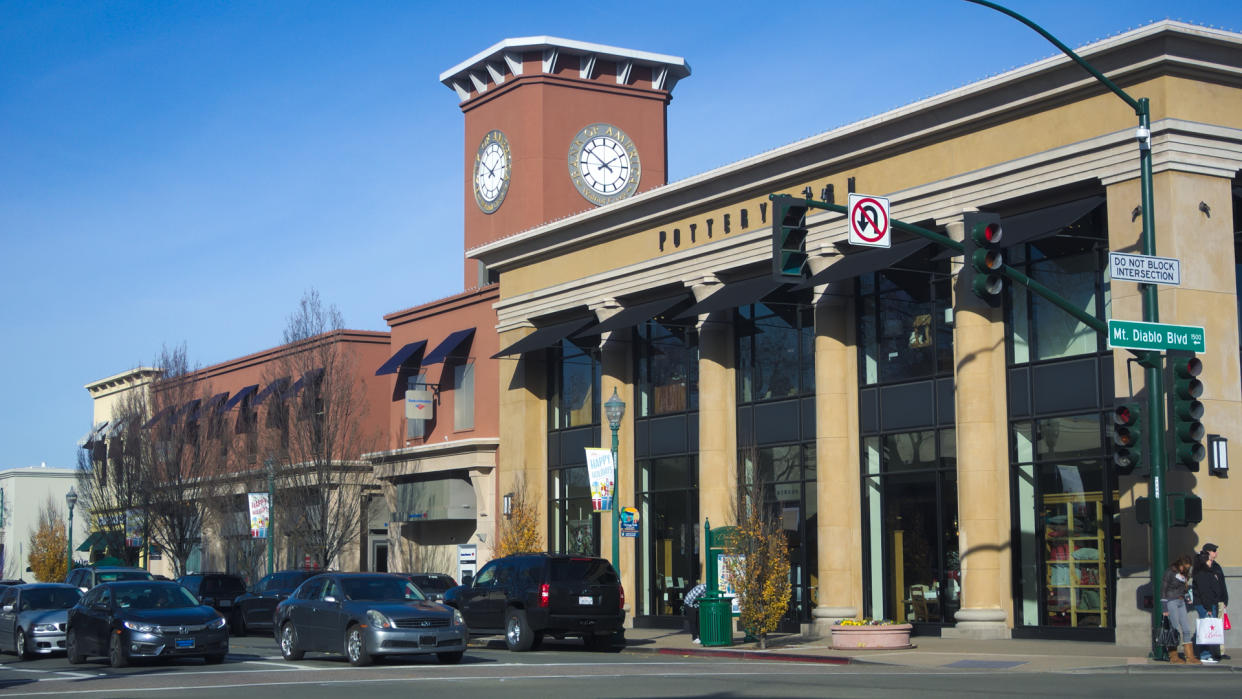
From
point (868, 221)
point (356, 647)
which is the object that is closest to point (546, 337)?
point (356, 647)

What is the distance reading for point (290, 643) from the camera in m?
24.2

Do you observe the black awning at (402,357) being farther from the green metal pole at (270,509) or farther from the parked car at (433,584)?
the parked car at (433,584)

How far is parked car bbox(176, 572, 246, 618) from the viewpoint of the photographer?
3944cm

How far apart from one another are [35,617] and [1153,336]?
21.4 meters

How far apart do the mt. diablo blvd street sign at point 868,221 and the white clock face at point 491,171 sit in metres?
30.1

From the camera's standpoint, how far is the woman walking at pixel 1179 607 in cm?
2053

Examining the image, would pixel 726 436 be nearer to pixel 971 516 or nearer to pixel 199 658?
pixel 971 516

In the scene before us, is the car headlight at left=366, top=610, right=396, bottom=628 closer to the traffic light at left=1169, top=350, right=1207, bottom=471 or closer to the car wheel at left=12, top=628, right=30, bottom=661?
the car wheel at left=12, top=628, right=30, bottom=661

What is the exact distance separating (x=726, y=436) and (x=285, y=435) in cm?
1990

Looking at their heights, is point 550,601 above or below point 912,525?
below

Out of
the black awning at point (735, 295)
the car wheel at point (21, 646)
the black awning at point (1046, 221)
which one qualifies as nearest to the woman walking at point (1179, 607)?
the black awning at point (1046, 221)

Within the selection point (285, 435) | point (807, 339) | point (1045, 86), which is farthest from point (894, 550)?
point (285, 435)

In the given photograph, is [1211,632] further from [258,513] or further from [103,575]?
[258,513]

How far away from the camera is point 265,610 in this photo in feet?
121
